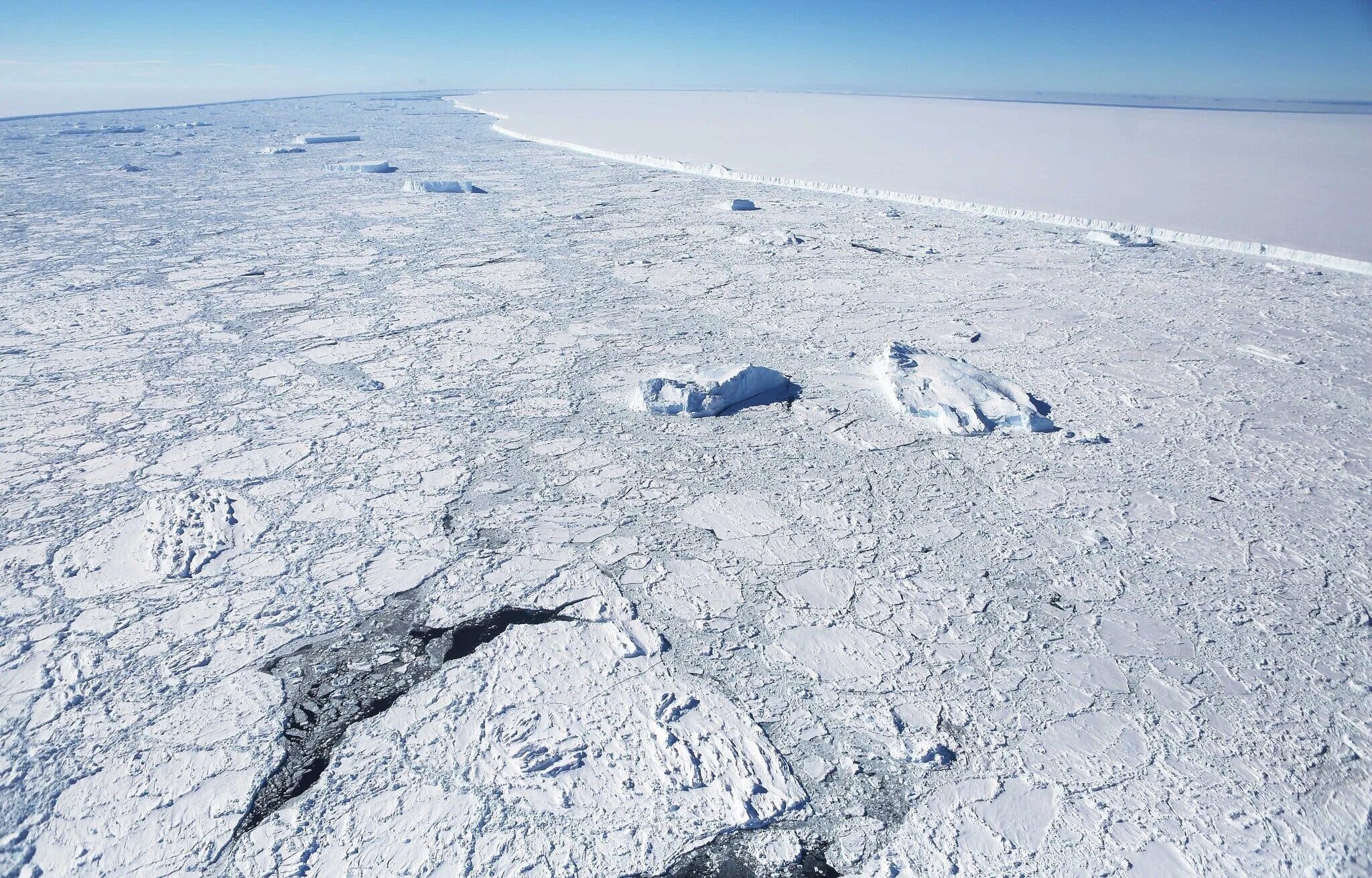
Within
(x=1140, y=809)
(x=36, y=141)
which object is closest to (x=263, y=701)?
(x=1140, y=809)

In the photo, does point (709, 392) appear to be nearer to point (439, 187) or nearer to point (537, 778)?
point (537, 778)

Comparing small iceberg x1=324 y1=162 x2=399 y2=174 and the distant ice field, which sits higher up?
small iceberg x1=324 y1=162 x2=399 y2=174

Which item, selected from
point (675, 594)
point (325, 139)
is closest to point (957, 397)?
point (675, 594)

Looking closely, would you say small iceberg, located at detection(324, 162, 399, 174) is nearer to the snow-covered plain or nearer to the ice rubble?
the snow-covered plain

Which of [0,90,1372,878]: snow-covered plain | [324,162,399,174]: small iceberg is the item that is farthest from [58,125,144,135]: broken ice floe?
[0,90,1372,878]: snow-covered plain

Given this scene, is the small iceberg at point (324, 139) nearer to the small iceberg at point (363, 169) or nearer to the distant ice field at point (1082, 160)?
the distant ice field at point (1082, 160)

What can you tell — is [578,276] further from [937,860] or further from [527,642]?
[937,860]

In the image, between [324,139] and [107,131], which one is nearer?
[324,139]

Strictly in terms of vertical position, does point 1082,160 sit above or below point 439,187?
below
